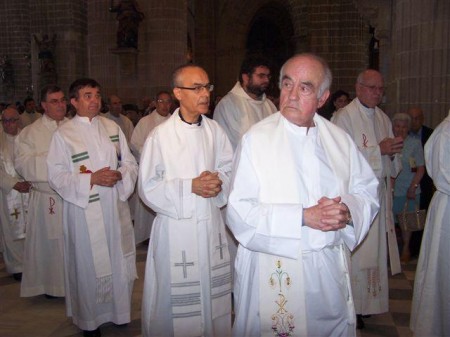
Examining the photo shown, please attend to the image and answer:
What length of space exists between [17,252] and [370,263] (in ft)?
14.1

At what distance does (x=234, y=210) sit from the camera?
2539 mm

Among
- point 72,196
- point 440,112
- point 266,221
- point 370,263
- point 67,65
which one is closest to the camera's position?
point 266,221

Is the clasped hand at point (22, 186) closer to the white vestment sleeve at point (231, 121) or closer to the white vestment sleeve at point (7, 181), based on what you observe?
the white vestment sleeve at point (7, 181)

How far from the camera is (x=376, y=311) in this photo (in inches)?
172

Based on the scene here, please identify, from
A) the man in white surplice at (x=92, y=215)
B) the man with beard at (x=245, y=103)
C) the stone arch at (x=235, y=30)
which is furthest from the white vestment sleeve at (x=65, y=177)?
the stone arch at (x=235, y=30)

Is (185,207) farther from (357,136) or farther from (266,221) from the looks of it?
(357,136)

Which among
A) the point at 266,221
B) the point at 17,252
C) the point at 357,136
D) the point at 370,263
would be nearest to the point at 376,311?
the point at 370,263

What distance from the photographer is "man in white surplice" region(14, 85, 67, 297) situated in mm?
5090

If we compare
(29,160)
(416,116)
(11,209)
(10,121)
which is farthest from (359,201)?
(10,121)

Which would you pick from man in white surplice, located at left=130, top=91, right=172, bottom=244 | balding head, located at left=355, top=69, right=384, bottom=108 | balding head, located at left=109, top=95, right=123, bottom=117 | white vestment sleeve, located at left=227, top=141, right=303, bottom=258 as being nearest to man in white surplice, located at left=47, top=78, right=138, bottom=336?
white vestment sleeve, located at left=227, top=141, right=303, bottom=258

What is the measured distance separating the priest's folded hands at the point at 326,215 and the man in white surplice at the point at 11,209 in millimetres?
4414

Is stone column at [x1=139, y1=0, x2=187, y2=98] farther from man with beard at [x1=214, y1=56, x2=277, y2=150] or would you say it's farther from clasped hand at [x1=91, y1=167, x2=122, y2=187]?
clasped hand at [x1=91, y1=167, x2=122, y2=187]

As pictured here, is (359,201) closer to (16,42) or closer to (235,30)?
(16,42)

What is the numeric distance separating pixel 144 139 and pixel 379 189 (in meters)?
4.13
